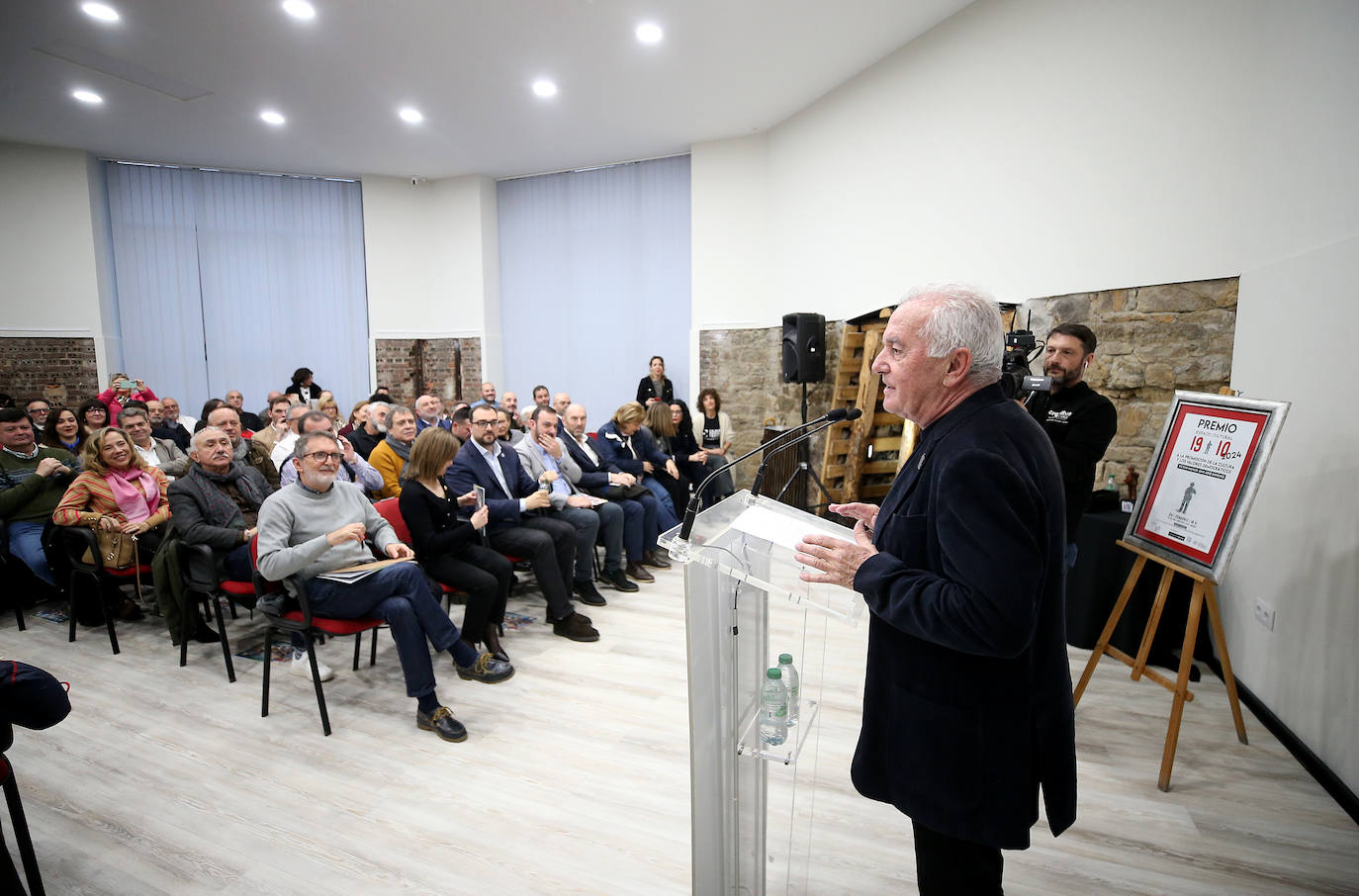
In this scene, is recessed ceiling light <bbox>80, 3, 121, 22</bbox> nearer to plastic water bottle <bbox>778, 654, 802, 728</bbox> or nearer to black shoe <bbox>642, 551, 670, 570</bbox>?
black shoe <bbox>642, 551, 670, 570</bbox>

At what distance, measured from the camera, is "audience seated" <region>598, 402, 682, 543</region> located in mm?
4961

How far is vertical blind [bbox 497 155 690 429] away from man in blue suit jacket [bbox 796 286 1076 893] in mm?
7108

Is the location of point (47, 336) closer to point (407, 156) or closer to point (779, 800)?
point (407, 156)

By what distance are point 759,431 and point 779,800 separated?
20.8 ft

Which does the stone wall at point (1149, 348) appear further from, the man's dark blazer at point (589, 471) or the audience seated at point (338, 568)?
the audience seated at point (338, 568)

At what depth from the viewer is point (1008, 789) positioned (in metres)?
1.17

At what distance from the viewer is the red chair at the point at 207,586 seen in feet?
9.75

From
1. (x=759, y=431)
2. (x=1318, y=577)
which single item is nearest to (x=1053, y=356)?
(x=1318, y=577)

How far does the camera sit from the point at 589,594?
13.5 feet

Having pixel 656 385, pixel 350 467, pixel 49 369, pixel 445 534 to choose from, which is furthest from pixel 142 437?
pixel 49 369

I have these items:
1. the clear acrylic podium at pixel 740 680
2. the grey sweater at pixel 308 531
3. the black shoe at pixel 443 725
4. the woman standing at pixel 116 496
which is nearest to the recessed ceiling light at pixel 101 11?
the woman standing at pixel 116 496

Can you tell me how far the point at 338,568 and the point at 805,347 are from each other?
4.46 metres

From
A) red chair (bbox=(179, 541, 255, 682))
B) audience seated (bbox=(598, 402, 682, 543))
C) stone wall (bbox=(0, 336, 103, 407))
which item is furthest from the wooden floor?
stone wall (bbox=(0, 336, 103, 407))

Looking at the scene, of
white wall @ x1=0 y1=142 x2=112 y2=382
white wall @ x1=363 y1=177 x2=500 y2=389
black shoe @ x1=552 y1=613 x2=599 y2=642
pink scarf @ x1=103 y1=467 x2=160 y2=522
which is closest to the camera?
pink scarf @ x1=103 y1=467 x2=160 y2=522
